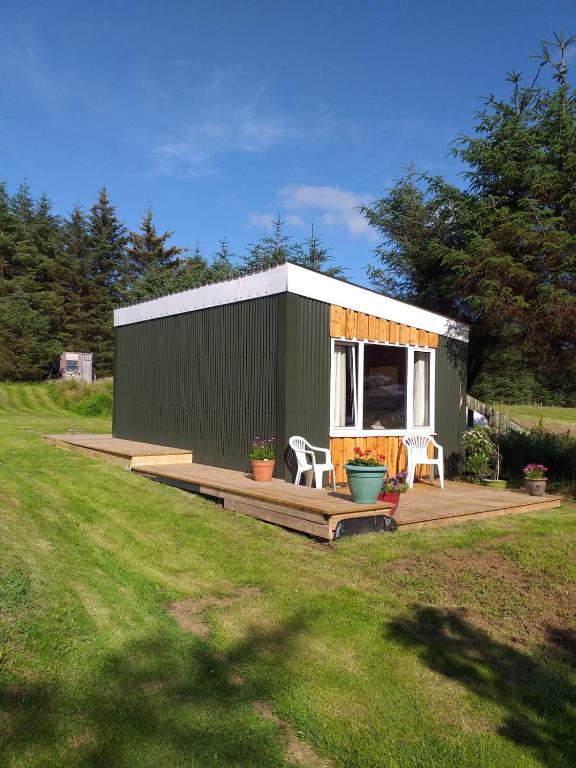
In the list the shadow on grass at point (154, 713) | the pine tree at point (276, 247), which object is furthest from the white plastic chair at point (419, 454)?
the pine tree at point (276, 247)

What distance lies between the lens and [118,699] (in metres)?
2.51

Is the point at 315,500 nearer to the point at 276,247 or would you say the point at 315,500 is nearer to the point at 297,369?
the point at 297,369

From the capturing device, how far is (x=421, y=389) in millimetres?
8844

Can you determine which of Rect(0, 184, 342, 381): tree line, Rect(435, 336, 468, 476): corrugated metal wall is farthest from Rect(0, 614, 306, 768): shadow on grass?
Rect(0, 184, 342, 381): tree line

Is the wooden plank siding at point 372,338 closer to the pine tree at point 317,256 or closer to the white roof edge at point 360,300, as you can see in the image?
the white roof edge at point 360,300

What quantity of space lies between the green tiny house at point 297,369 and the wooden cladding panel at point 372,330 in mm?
16

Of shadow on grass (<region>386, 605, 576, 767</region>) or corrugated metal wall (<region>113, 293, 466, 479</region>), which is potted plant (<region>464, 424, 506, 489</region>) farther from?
shadow on grass (<region>386, 605, 576, 767</region>)

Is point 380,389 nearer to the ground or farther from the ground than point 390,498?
farther from the ground

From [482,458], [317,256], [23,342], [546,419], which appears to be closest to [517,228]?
[482,458]

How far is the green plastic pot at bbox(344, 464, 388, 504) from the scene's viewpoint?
5594 millimetres

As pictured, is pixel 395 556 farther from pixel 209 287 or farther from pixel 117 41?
pixel 117 41

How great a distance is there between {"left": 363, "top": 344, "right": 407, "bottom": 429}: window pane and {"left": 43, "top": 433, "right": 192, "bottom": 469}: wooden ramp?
2.96 m

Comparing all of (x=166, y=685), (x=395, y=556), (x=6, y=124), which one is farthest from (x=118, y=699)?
(x=6, y=124)

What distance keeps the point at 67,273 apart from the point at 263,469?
101 ft
